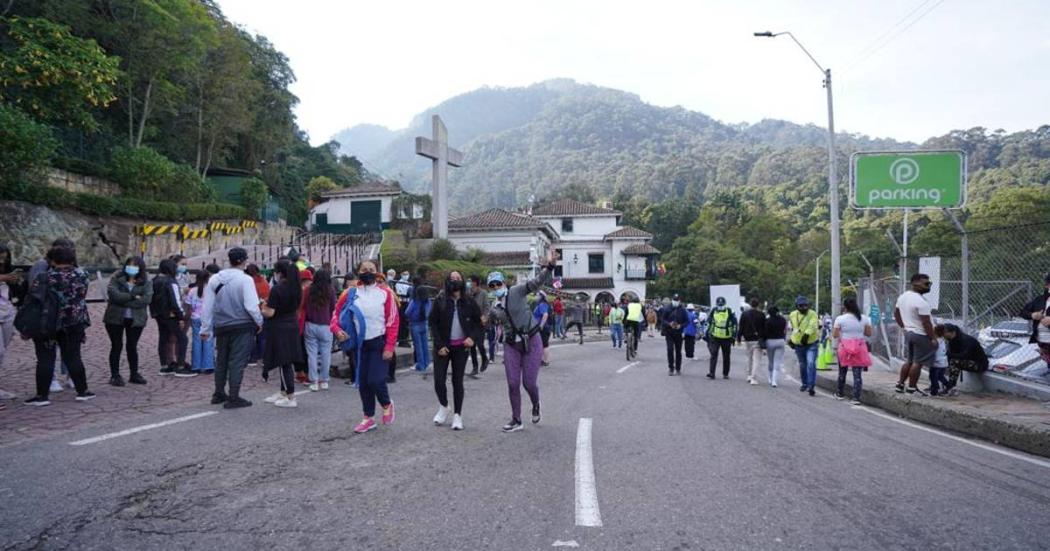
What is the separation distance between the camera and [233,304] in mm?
7820

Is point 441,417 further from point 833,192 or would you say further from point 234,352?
point 833,192

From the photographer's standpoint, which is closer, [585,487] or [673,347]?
[585,487]

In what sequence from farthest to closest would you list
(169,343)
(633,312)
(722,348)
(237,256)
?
(633,312) < (722,348) < (169,343) < (237,256)

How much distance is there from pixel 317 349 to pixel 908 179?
12.6m

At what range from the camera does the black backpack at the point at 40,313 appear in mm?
7398

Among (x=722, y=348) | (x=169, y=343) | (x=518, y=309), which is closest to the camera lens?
(x=518, y=309)

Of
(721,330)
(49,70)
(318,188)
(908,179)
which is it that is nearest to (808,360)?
(721,330)

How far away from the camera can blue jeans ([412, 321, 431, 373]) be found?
12453 millimetres

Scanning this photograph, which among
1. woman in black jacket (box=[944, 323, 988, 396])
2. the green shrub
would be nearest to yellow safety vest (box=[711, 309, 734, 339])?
woman in black jacket (box=[944, 323, 988, 396])

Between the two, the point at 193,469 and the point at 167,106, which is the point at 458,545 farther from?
the point at 167,106

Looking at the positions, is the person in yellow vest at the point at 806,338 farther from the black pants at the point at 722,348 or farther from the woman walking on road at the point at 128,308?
the woman walking on road at the point at 128,308

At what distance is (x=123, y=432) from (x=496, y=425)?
3.85m

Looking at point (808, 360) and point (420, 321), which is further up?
point (420, 321)

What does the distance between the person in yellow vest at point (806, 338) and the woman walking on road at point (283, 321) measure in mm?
9047
